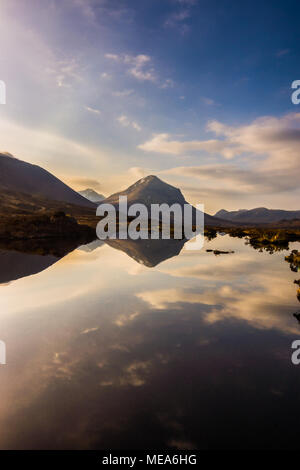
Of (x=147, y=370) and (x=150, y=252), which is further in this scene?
(x=150, y=252)

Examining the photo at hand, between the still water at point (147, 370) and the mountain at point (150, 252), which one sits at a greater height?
the mountain at point (150, 252)

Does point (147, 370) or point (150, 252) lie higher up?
point (150, 252)

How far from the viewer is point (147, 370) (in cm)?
721

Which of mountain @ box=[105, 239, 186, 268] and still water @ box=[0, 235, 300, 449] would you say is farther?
mountain @ box=[105, 239, 186, 268]

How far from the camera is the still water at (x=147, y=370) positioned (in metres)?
5.02

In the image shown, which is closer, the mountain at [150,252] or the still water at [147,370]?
the still water at [147,370]

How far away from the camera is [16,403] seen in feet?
19.0

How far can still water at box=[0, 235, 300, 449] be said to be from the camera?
502 centimetres

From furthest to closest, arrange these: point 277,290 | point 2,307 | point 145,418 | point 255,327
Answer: point 277,290, point 2,307, point 255,327, point 145,418

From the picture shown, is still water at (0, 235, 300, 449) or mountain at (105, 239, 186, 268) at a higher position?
mountain at (105, 239, 186, 268)

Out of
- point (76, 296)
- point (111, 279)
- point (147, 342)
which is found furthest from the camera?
point (111, 279)

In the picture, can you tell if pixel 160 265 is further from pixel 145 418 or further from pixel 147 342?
pixel 145 418

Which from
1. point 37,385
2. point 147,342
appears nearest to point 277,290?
point 147,342

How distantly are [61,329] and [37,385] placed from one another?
3542 mm
